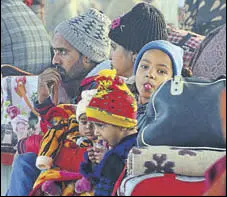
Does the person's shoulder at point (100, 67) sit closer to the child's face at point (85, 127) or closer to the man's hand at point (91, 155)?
the child's face at point (85, 127)

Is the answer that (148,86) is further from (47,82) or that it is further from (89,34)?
(89,34)

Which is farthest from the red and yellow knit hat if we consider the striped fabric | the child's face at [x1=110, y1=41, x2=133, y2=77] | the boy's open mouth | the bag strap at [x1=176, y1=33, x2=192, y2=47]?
the striped fabric

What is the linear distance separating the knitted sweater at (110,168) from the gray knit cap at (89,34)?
1007mm

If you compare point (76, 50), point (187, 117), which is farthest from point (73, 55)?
point (187, 117)

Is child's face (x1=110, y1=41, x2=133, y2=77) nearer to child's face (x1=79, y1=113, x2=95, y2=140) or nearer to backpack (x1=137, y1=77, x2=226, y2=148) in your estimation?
child's face (x1=79, y1=113, x2=95, y2=140)

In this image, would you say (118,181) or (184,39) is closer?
(118,181)

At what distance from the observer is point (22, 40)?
3361 millimetres

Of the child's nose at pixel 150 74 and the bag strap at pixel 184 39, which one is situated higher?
the child's nose at pixel 150 74

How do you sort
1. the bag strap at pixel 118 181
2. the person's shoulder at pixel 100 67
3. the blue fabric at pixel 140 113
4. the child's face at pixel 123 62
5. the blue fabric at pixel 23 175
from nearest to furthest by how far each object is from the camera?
the bag strap at pixel 118 181
the blue fabric at pixel 140 113
the blue fabric at pixel 23 175
the child's face at pixel 123 62
the person's shoulder at pixel 100 67

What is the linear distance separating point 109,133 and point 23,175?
595mm

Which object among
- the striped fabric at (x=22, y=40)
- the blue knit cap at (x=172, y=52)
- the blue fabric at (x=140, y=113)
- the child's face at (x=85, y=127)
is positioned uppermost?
the blue knit cap at (x=172, y=52)

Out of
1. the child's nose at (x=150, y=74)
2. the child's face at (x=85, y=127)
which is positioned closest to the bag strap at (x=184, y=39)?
the child's nose at (x=150, y=74)

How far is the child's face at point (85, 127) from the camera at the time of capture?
2285mm

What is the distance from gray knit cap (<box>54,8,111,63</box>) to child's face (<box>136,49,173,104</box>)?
0.71 m
